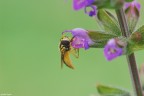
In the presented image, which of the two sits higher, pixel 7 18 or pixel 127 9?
pixel 7 18

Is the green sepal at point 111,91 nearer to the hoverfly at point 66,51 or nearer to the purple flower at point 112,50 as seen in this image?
the hoverfly at point 66,51

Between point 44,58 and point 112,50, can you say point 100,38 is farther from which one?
point 44,58

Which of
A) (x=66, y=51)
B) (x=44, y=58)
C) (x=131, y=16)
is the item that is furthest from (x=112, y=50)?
(x=44, y=58)

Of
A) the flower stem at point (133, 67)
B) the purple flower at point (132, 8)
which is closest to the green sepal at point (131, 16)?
the purple flower at point (132, 8)

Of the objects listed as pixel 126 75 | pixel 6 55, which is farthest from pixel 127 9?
pixel 6 55

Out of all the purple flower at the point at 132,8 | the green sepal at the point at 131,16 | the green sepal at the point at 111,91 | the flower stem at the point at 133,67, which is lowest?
the green sepal at the point at 111,91

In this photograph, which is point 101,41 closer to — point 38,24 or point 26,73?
point 26,73
